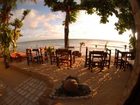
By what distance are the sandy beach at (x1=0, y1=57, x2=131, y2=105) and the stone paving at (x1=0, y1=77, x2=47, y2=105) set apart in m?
0.40

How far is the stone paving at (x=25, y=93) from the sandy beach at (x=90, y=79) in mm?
405

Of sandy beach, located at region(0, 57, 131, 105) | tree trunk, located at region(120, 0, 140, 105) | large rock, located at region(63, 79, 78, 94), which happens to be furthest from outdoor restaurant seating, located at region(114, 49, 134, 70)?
tree trunk, located at region(120, 0, 140, 105)

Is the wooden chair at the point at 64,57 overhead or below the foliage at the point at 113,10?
below

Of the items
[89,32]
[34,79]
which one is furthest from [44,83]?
[89,32]

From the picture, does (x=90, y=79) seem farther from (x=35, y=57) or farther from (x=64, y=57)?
(x=35, y=57)

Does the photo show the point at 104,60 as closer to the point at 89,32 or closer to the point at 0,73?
the point at 0,73

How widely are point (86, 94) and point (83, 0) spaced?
38.1 feet

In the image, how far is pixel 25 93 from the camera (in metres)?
9.87

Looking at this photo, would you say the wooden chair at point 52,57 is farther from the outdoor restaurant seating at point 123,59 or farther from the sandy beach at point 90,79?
the outdoor restaurant seating at point 123,59

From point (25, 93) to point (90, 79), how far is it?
8.64 ft

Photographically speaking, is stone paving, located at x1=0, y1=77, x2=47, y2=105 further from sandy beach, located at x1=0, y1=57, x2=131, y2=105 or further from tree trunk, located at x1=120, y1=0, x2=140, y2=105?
tree trunk, located at x1=120, y1=0, x2=140, y2=105

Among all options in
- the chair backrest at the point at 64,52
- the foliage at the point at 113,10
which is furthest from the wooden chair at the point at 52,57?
the foliage at the point at 113,10

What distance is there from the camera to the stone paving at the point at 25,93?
895 cm

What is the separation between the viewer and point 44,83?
413 inches
